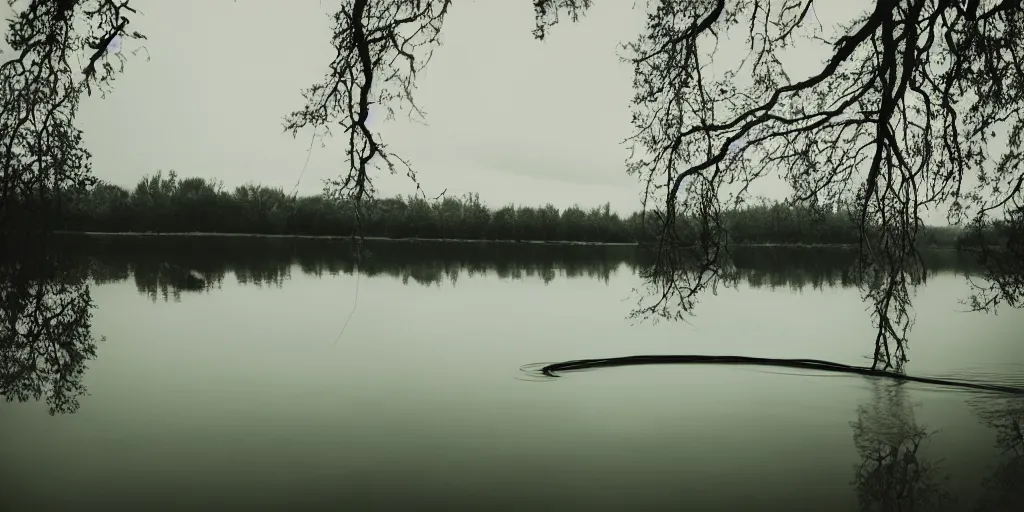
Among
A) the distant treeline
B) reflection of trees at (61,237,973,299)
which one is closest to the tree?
reflection of trees at (61,237,973,299)

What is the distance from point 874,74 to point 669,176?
156cm

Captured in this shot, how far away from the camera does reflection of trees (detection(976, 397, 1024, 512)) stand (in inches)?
128

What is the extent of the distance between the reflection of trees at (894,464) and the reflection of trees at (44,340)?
4522 mm

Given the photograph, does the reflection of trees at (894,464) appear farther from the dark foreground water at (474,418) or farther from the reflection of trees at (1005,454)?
the reflection of trees at (1005,454)

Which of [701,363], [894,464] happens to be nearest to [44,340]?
[701,363]

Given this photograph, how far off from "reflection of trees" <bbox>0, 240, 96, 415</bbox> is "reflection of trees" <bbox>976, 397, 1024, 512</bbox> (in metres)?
5.03

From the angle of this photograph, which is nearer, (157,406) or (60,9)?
(157,406)

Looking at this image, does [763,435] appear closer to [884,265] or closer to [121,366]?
[884,265]

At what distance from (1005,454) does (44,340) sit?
7.31 meters

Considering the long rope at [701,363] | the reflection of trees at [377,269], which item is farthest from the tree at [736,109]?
the reflection of trees at [377,269]

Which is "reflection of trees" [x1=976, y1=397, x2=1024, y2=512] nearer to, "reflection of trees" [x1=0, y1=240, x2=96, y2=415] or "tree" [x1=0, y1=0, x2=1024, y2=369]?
"tree" [x1=0, y1=0, x2=1024, y2=369]

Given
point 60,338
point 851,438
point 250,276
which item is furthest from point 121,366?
point 250,276

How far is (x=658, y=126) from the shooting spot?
5.47m

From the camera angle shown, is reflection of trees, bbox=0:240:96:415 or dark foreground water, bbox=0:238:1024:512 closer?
dark foreground water, bbox=0:238:1024:512
